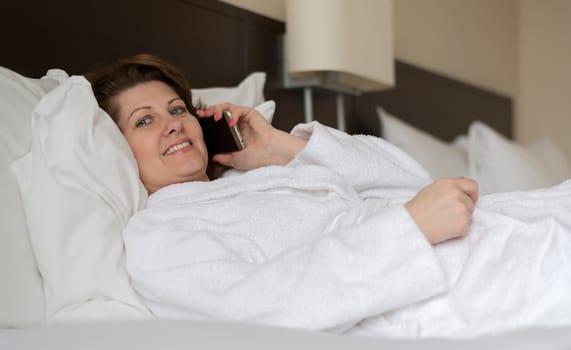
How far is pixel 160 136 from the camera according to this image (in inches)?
60.7

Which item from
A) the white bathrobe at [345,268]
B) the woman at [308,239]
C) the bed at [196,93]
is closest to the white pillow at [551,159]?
the bed at [196,93]

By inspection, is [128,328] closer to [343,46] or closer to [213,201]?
[213,201]

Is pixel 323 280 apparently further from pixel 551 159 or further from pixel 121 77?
pixel 551 159

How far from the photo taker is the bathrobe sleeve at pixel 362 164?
1.58 meters

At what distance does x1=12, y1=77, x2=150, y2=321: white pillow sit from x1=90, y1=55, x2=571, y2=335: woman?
0.13 ft

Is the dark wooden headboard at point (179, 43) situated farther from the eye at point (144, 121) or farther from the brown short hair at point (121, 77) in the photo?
the eye at point (144, 121)

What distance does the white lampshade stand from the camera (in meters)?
2.33

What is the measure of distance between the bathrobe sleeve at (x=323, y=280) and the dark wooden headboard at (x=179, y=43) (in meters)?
0.71

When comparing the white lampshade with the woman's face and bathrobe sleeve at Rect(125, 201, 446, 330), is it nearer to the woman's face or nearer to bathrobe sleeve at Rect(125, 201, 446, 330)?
the woman's face

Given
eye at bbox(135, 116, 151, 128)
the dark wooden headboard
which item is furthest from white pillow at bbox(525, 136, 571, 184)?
eye at bbox(135, 116, 151, 128)

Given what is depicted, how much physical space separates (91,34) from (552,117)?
3181 mm

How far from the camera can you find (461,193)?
1.19 meters

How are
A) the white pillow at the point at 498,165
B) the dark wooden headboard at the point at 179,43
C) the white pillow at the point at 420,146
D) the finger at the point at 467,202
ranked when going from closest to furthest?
1. the finger at the point at 467,202
2. the dark wooden headboard at the point at 179,43
3. the white pillow at the point at 420,146
4. the white pillow at the point at 498,165

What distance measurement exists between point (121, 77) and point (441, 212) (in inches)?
30.7
